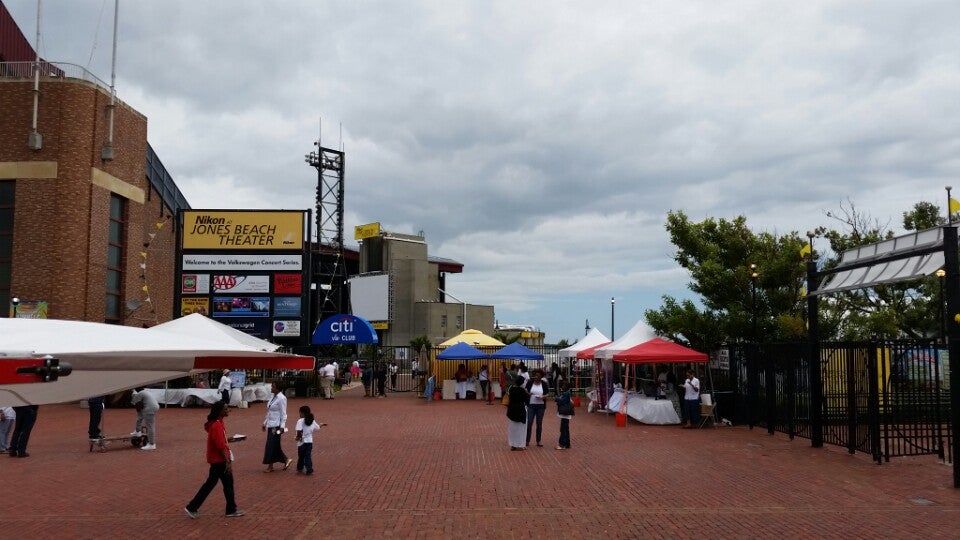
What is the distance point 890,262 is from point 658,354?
807 centimetres

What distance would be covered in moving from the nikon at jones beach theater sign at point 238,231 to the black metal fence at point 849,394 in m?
19.5

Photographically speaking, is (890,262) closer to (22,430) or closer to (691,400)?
(691,400)

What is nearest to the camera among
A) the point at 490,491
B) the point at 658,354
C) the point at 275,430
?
the point at 490,491

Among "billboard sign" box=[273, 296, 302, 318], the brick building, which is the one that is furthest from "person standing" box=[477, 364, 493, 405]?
the brick building

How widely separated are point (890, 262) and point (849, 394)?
105 inches

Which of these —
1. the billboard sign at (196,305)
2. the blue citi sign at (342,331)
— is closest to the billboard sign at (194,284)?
the billboard sign at (196,305)

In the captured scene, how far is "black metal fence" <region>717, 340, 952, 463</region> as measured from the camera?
1394cm

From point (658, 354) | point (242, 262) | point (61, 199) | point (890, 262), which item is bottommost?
point (658, 354)

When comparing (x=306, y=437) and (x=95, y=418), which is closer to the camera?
(x=306, y=437)

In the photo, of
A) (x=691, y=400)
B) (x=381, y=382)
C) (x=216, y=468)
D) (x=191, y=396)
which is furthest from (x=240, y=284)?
(x=216, y=468)

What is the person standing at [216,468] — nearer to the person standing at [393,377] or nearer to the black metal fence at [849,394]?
the black metal fence at [849,394]

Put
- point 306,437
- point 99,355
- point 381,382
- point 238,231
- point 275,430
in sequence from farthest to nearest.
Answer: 1. point 381,382
2. point 238,231
3. point 275,430
4. point 306,437
5. point 99,355

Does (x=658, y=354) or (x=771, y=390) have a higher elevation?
(x=658, y=354)

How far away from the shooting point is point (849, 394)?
14500 mm
